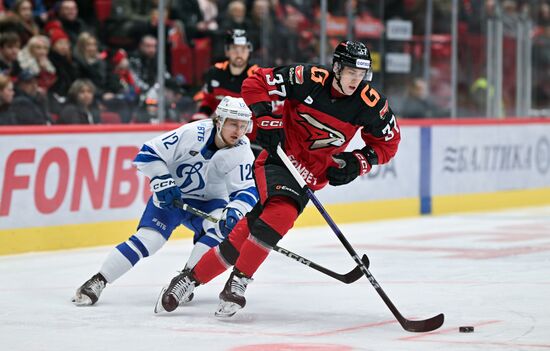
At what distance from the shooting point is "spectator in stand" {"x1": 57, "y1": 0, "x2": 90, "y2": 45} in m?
11.0

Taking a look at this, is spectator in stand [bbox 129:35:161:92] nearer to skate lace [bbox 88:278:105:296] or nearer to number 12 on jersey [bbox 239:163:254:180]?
number 12 on jersey [bbox 239:163:254:180]

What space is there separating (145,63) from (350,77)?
5361 mm

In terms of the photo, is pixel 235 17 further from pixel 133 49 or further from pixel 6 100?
pixel 6 100

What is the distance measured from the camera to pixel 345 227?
37.7 feet

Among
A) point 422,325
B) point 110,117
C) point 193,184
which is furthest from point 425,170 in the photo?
point 422,325

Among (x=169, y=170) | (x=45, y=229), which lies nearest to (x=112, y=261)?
(x=169, y=170)

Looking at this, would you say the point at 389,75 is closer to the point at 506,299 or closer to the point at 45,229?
the point at 45,229

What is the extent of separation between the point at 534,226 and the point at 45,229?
190 inches

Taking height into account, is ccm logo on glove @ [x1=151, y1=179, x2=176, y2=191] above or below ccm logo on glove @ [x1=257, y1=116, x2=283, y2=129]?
below

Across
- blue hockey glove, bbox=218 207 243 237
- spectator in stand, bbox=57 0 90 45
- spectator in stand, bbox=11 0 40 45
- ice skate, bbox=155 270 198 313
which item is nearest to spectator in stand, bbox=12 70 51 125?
spectator in stand, bbox=11 0 40 45

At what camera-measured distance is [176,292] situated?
6160 millimetres

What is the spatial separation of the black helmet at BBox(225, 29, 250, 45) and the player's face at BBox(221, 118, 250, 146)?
2.67m

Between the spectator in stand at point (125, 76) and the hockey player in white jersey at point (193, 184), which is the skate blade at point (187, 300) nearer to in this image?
the hockey player in white jersey at point (193, 184)

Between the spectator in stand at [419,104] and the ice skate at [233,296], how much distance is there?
7.40 meters
